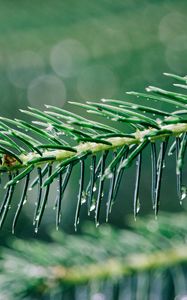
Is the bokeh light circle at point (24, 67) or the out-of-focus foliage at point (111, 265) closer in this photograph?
the out-of-focus foliage at point (111, 265)

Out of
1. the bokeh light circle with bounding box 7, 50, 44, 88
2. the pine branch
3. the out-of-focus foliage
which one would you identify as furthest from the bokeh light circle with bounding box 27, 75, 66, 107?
the pine branch

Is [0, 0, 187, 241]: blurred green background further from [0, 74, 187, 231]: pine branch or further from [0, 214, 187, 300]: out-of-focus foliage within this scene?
[0, 74, 187, 231]: pine branch

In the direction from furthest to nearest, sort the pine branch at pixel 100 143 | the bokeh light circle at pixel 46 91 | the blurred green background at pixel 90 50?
the bokeh light circle at pixel 46 91 < the blurred green background at pixel 90 50 < the pine branch at pixel 100 143

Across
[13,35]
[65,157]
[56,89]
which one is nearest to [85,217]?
[56,89]

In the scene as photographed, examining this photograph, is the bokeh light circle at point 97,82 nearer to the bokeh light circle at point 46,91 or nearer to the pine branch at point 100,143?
the bokeh light circle at point 46,91

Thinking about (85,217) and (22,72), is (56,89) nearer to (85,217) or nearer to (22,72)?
(22,72)

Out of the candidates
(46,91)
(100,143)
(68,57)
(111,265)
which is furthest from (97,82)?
(100,143)

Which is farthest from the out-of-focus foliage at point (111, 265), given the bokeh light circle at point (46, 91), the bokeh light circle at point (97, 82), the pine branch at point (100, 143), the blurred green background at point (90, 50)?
the bokeh light circle at point (46, 91)
